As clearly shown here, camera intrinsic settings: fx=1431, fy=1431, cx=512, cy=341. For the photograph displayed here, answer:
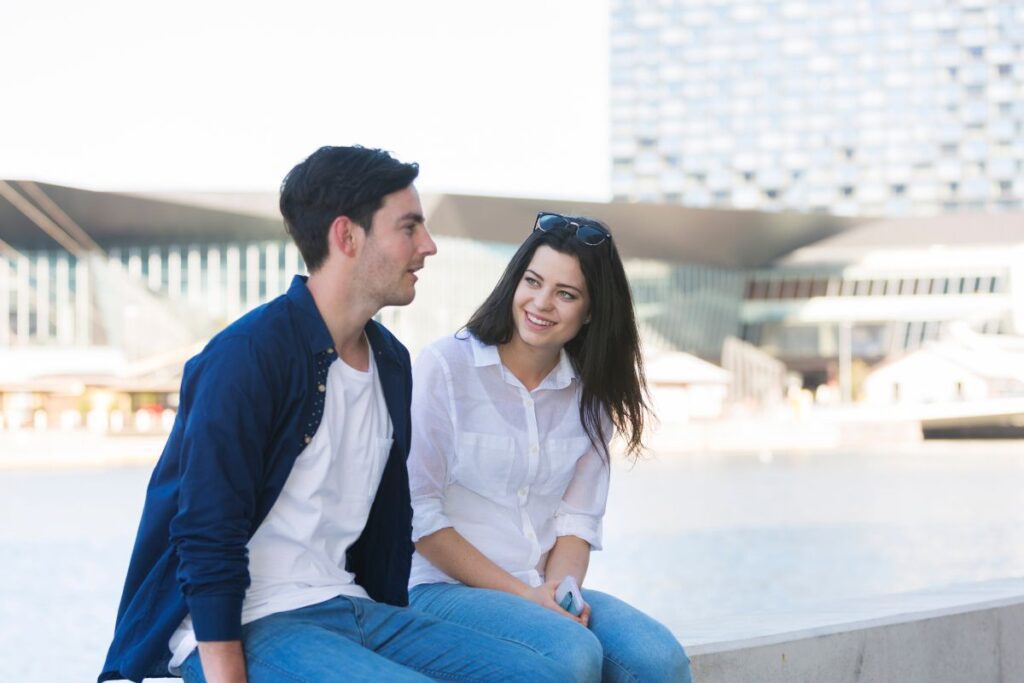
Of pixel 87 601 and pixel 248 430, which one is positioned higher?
pixel 248 430

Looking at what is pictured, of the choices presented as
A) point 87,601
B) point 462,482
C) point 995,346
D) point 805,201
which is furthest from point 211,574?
point 805,201

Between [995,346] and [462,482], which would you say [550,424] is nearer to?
[462,482]

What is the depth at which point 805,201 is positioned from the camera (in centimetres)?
10150

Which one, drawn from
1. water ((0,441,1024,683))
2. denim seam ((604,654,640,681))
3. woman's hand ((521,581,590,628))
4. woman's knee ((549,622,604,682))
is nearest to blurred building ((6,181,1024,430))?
water ((0,441,1024,683))

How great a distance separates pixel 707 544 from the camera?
1368 cm

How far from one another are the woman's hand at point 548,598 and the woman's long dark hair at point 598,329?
0.38 meters

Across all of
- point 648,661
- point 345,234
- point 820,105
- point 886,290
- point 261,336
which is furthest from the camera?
point 820,105

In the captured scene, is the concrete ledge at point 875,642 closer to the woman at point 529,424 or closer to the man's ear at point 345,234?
the woman at point 529,424

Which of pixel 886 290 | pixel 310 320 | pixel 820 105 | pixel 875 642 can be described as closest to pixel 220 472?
pixel 310 320

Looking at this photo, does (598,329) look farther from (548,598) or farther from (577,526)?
(548,598)

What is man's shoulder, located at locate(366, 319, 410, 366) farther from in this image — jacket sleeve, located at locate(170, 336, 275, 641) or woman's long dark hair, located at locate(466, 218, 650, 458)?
woman's long dark hair, located at locate(466, 218, 650, 458)

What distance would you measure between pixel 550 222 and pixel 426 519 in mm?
653

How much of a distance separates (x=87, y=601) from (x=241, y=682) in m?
8.28

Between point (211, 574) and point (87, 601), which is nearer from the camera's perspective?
point (211, 574)
